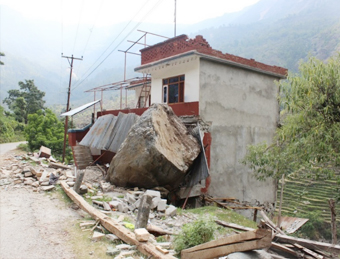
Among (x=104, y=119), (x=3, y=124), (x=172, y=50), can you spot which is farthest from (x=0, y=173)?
(x=3, y=124)

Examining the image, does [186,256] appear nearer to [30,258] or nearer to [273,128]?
[30,258]

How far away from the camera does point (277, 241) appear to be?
6.84 meters

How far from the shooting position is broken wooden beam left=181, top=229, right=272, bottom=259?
3.93 m

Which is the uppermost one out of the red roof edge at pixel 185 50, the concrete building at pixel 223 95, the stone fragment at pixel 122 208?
the red roof edge at pixel 185 50

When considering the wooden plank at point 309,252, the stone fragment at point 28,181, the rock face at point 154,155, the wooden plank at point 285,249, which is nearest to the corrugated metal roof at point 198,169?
the rock face at point 154,155

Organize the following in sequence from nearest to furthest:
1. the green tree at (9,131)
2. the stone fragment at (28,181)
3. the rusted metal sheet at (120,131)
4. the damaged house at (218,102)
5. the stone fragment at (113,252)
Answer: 1. the stone fragment at (113,252)
2. the stone fragment at (28,181)
3. the damaged house at (218,102)
4. the rusted metal sheet at (120,131)
5. the green tree at (9,131)

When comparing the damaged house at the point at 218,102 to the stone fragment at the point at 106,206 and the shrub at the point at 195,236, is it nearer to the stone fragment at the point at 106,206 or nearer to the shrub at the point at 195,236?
the stone fragment at the point at 106,206

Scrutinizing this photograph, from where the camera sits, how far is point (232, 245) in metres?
4.21

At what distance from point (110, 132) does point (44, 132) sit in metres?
14.7

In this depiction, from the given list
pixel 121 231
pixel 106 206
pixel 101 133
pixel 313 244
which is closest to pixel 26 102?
pixel 101 133

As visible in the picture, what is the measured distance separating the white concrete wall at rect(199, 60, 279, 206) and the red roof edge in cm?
48

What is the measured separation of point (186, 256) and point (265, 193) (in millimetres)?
12215

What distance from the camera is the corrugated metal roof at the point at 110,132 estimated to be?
43.7 feet

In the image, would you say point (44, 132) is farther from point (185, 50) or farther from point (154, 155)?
point (154, 155)
